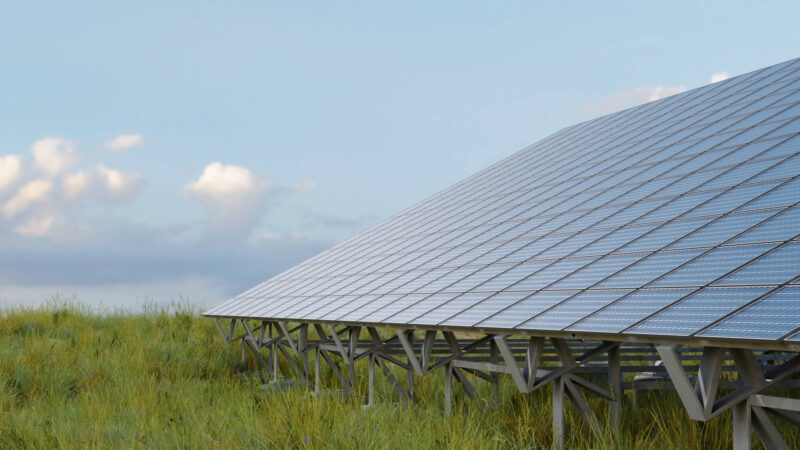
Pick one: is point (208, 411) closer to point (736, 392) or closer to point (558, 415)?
point (558, 415)

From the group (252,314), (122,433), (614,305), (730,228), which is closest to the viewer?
(614,305)

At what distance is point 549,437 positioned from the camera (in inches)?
464

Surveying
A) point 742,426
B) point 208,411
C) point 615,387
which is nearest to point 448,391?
point 615,387

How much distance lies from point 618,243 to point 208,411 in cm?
840

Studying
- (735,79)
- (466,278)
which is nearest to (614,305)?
(466,278)

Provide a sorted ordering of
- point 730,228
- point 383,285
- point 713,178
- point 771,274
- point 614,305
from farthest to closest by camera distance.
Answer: point 383,285 < point 713,178 < point 730,228 < point 614,305 < point 771,274

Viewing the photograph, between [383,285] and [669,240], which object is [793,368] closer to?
[669,240]

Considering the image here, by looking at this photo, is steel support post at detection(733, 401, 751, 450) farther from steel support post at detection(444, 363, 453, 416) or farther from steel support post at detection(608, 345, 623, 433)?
steel support post at detection(444, 363, 453, 416)

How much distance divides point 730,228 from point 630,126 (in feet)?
48.0

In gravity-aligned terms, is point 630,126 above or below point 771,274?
above

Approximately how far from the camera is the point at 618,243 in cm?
1292

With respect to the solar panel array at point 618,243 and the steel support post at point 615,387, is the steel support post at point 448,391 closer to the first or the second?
the solar panel array at point 618,243

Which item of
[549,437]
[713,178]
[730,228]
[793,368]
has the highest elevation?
[713,178]

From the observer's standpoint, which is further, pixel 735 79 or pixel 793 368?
pixel 735 79
